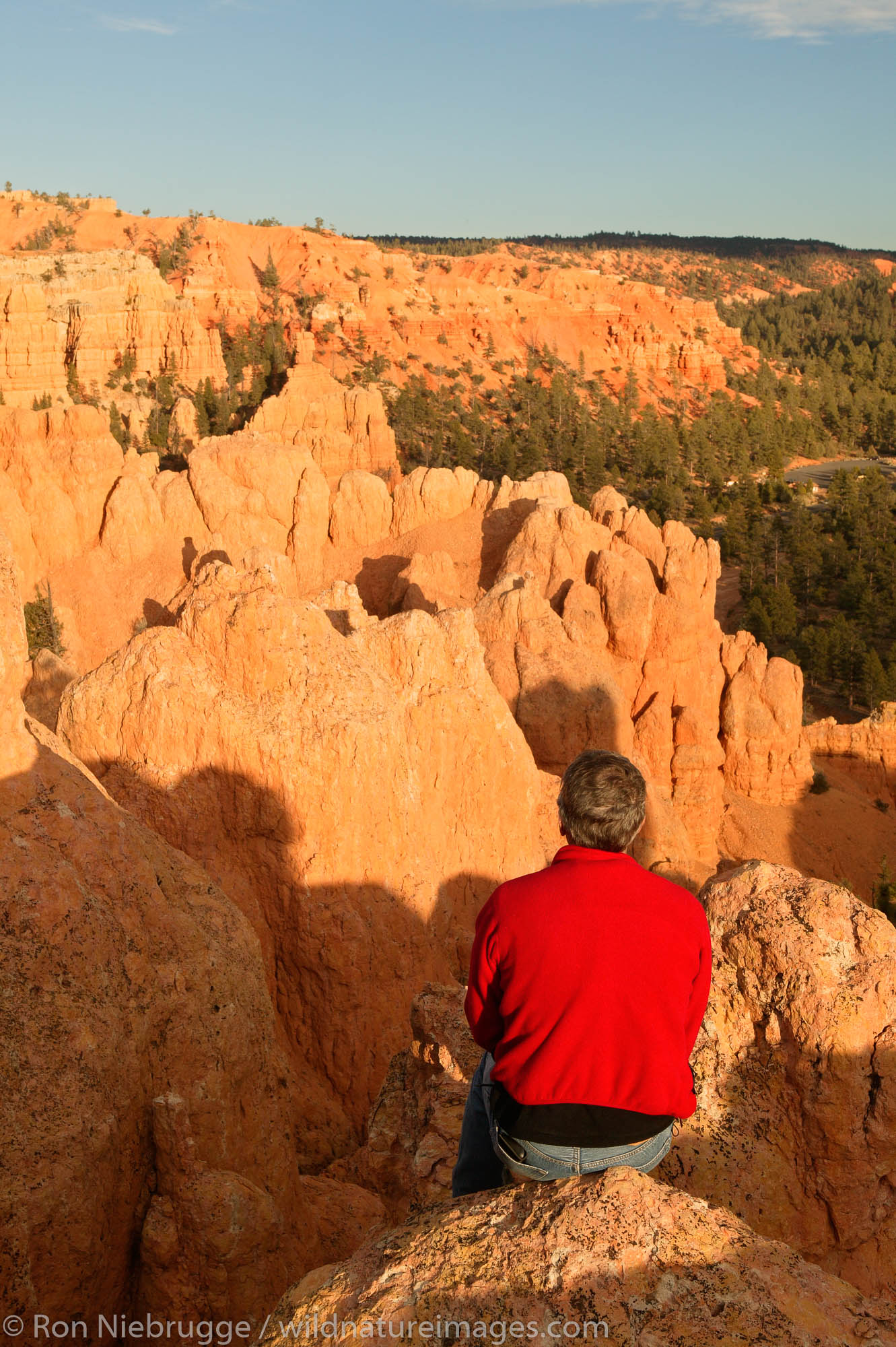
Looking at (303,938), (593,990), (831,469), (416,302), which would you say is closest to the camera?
(593,990)

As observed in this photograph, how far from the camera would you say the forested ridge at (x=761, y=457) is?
1631 inches

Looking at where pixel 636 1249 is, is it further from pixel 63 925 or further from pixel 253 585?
pixel 253 585

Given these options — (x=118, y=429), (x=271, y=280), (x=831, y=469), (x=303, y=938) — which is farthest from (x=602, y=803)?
(x=271, y=280)

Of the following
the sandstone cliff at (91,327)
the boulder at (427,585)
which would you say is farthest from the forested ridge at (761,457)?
the boulder at (427,585)

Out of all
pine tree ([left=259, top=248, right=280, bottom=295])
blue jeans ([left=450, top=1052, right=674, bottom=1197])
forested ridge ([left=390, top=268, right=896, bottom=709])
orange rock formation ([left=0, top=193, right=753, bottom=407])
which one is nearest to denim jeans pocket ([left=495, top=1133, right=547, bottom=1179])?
blue jeans ([left=450, top=1052, right=674, bottom=1197])

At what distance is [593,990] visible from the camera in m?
3.53

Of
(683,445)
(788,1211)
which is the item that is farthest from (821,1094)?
(683,445)

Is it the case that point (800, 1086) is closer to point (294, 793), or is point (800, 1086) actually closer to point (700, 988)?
point (700, 988)

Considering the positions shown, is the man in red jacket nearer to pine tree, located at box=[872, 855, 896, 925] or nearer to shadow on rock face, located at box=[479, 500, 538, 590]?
pine tree, located at box=[872, 855, 896, 925]

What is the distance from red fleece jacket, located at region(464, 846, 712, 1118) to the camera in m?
3.54

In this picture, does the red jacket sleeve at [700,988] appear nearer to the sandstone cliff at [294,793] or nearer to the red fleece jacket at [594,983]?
the red fleece jacket at [594,983]

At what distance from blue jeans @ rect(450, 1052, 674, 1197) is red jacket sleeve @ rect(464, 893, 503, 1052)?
0.98 ft

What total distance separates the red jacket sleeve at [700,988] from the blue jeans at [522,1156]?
1.23 ft

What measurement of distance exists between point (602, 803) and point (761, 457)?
8051 cm
